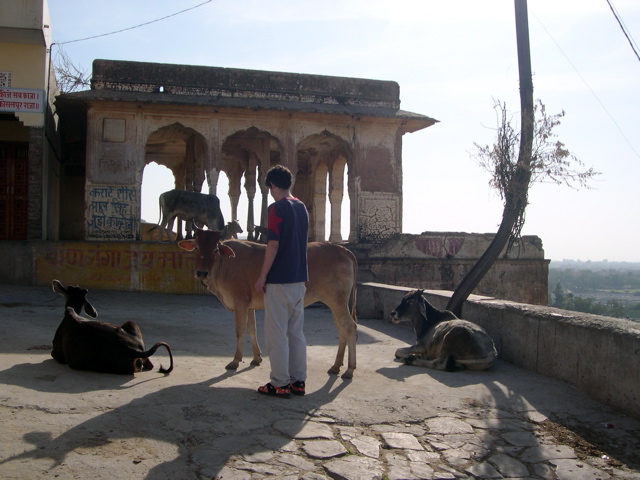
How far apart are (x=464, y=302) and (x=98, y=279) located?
9.37 m

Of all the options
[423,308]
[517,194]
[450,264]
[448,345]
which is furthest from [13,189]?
[448,345]

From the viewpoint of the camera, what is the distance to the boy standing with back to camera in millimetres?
5344

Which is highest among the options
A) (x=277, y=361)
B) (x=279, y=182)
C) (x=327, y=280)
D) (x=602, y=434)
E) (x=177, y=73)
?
(x=177, y=73)

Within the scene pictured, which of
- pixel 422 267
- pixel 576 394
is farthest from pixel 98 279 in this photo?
pixel 576 394

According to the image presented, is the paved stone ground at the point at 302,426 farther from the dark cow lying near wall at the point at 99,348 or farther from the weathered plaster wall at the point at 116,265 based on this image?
the weathered plaster wall at the point at 116,265

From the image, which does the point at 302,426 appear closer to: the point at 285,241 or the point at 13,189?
the point at 285,241

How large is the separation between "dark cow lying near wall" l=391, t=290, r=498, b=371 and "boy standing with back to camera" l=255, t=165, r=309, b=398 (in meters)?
2.15

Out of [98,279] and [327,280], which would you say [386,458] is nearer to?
[327,280]

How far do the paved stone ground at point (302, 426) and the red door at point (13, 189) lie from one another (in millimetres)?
11825

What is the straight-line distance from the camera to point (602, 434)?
4773mm

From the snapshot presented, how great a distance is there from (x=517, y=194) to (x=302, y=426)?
209 inches

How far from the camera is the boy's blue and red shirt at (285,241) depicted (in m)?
5.43

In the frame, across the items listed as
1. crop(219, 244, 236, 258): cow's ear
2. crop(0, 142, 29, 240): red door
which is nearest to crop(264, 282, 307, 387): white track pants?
crop(219, 244, 236, 258): cow's ear

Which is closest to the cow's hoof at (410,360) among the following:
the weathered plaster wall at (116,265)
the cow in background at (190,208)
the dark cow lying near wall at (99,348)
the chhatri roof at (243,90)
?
the dark cow lying near wall at (99,348)
